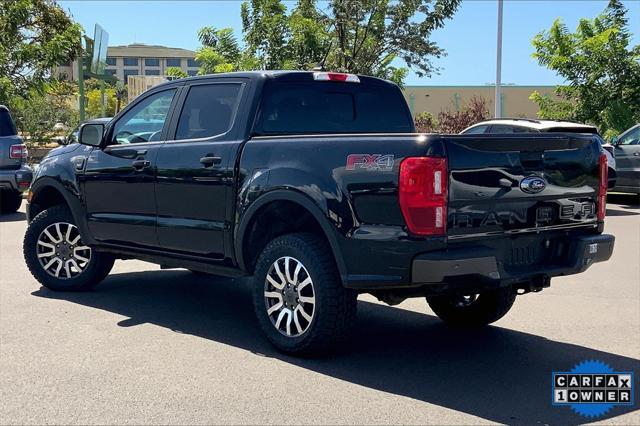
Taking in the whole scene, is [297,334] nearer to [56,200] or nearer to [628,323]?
[628,323]

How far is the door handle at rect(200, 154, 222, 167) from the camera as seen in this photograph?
5.96 metres

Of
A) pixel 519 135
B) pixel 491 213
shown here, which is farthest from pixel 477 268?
pixel 519 135

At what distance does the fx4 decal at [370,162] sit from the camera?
481 centimetres

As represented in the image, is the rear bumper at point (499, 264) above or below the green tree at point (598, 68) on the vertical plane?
below

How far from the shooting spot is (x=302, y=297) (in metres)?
5.36

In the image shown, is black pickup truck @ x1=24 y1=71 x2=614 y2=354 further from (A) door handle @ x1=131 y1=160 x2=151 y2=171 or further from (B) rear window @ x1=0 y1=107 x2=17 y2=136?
(B) rear window @ x1=0 y1=107 x2=17 y2=136

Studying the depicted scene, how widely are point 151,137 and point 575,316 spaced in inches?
156

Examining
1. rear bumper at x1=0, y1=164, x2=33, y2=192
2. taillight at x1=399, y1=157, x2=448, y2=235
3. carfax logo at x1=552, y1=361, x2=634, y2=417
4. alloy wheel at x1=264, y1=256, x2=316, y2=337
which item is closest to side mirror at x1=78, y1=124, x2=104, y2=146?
alloy wheel at x1=264, y1=256, x2=316, y2=337

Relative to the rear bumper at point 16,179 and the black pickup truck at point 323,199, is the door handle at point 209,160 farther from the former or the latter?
the rear bumper at point 16,179

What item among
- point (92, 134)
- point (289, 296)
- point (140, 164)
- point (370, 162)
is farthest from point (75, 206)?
point (370, 162)

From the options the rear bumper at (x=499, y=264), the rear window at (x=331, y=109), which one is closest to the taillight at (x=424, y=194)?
the rear bumper at (x=499, y=264)

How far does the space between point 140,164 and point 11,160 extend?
823cm

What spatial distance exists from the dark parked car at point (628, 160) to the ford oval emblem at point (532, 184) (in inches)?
493

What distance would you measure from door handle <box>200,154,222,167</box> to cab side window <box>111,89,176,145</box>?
830 millimetres
